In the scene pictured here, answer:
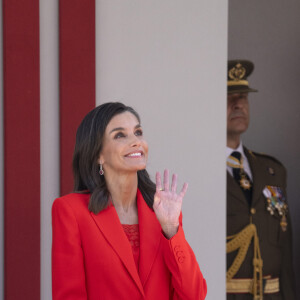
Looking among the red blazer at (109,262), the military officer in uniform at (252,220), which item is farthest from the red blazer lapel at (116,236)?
the military officer in uniform at (252,220)

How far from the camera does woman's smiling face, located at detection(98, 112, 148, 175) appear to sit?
80.7 inches

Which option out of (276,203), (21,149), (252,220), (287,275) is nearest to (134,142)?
(21,149)

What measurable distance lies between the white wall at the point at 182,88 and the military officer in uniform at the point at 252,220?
14.4 inches

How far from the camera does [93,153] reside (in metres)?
2.09

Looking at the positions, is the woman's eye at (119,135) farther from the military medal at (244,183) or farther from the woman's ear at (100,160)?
the military medal at (244,183)

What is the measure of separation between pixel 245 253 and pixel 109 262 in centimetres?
176

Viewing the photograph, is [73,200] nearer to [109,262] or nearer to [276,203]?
[109,262]

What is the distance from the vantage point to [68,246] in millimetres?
1977

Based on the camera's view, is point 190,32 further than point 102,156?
Yes

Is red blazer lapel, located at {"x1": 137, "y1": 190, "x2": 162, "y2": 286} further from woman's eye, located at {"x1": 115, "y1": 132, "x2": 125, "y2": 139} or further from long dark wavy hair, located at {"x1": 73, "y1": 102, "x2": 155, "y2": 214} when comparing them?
woman's eye, located at {"x1": 115, "y1": 132, "x2": 125, "y2": 139}

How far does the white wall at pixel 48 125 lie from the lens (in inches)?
109

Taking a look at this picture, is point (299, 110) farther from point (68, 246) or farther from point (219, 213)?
point (68, 246)

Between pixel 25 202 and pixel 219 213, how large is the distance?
108 cm

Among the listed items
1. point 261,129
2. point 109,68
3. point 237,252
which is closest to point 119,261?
point 109,68
